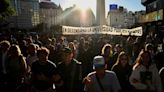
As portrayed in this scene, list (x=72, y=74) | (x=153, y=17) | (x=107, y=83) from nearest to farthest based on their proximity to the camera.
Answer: (x=107, y=83)
(x=72, y=74)
(x=153, y=17)

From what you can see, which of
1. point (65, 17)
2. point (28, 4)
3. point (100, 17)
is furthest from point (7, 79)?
point (65, 17)

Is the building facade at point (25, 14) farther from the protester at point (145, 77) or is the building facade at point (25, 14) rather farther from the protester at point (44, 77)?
the protester at point (44, 77)

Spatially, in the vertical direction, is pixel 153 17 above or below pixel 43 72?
above

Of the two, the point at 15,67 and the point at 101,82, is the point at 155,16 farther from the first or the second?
the point at 101,82

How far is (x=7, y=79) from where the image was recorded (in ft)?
32.4

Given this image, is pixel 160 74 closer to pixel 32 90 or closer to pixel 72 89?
pixel 72 89

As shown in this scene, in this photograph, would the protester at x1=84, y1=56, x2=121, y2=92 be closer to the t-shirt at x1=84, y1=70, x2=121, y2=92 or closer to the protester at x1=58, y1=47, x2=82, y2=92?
the t-shirt at x1=84, y1=70, x2=121, y2=92

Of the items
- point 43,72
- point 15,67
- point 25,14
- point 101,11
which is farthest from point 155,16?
point 25,14

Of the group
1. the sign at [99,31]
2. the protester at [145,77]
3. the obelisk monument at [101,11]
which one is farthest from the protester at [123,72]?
the obelisk monument at [101,11]

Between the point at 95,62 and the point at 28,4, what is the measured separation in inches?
6904

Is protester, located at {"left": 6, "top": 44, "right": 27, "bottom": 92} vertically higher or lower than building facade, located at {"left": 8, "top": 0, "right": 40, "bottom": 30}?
lower

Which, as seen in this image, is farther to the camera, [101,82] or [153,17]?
[153,17]

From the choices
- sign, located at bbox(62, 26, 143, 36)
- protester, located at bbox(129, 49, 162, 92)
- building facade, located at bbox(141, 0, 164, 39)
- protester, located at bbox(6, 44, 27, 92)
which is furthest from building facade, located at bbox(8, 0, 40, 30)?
protester, located at bbox(129, 49, 162, 92)

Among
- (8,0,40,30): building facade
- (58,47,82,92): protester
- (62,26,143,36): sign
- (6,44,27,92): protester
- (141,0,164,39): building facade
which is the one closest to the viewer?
(58,47,82,92): protester
